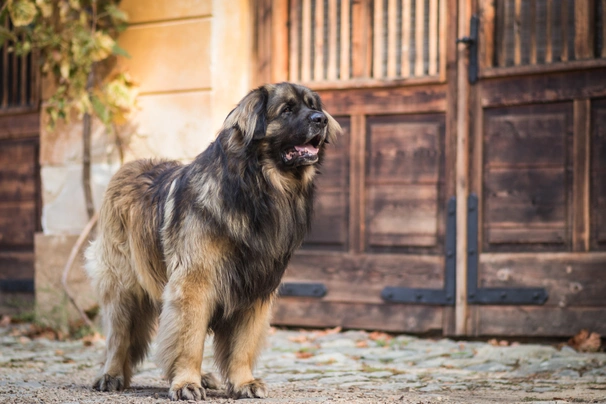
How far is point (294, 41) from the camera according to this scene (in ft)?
22.4

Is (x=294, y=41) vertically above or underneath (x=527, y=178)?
A: above

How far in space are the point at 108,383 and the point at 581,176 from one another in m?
3.52

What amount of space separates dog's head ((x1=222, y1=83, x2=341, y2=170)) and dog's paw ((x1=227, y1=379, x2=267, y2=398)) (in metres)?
1.08

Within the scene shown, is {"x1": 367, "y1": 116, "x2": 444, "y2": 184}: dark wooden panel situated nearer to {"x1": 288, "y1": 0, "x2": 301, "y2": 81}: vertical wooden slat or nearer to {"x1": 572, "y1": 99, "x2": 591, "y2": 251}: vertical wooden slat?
{"x1": 288, "y1": 0, "x2": 301, "y2": 81}: vertical wooden slat

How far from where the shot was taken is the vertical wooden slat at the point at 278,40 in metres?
6.84

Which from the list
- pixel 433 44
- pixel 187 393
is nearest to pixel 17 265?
pixel 433 44

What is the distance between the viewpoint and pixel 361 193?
21.5 feet

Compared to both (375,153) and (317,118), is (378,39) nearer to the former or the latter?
(375,153)

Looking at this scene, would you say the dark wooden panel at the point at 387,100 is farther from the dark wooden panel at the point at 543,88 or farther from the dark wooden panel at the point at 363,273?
the dark wooden panel at the point at 363,273

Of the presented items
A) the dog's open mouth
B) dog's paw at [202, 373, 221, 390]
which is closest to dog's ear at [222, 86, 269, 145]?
the dog's open mouth

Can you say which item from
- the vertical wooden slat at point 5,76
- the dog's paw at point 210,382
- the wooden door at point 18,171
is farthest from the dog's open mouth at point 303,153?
the vertical wooden slat at point 5,76

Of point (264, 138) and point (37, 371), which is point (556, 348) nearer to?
point (264, 138)

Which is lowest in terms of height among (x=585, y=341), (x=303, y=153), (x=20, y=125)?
(x=585, y=341)

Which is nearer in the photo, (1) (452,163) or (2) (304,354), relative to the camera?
(2) (304,354)
